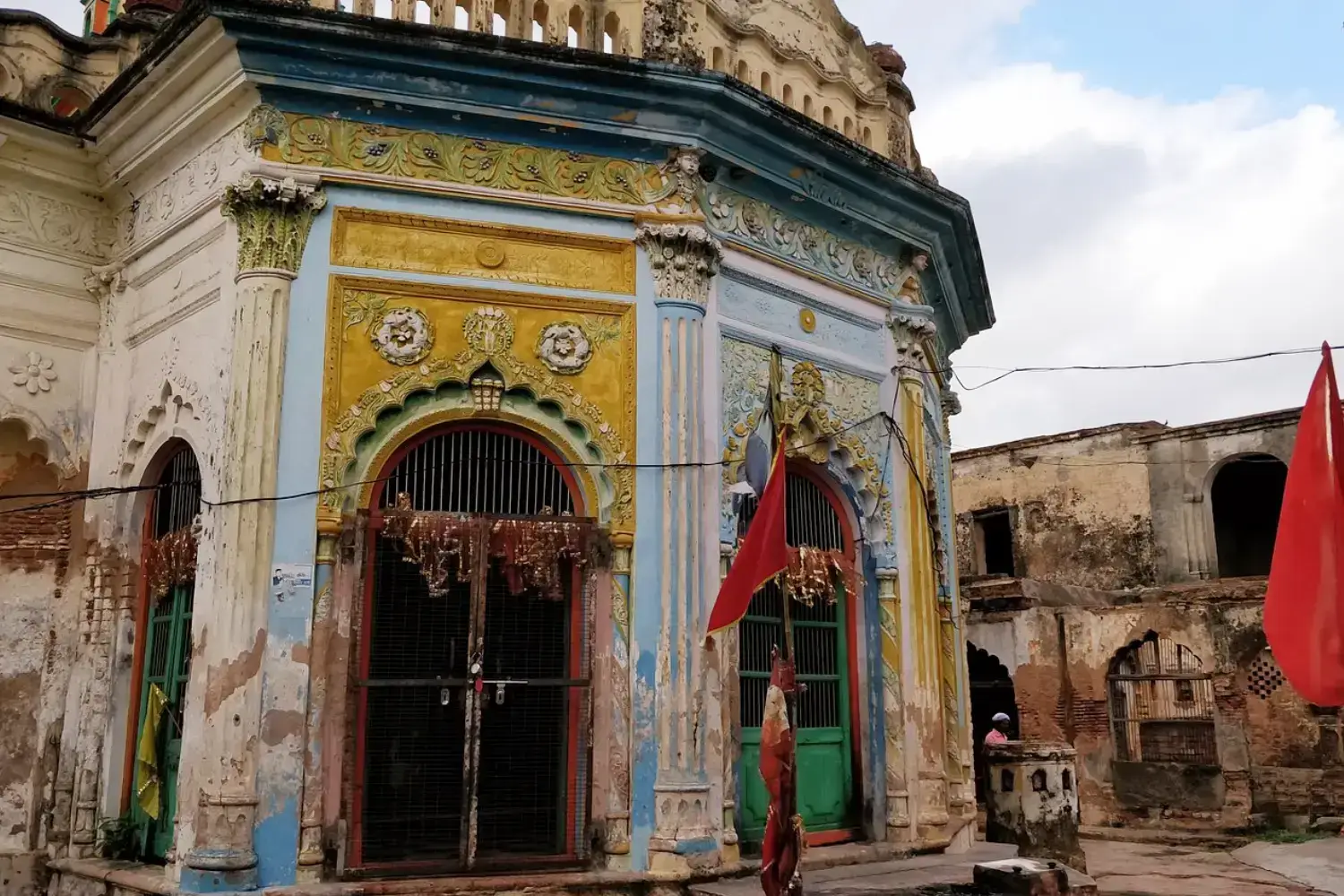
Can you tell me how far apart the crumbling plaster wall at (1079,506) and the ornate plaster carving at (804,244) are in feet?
51.6

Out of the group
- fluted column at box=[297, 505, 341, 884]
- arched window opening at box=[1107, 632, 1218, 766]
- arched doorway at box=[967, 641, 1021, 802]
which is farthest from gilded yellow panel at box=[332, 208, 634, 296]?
arched doorway at box=[967, 641, 1021, 802]

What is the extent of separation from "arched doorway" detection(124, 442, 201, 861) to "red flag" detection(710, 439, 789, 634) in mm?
3353

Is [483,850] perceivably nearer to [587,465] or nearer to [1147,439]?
[587,465]

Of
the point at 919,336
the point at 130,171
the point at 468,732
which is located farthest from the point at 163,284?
the point at 919,336

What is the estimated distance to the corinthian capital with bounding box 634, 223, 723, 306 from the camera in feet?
26.4

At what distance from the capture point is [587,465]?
781 cm

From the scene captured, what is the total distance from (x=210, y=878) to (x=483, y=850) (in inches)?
60.9

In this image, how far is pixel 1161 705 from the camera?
2377 cm

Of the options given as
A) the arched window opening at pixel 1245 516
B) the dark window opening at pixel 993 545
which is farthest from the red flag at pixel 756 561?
the dark window opening at pixel 993 545

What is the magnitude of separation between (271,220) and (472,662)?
300 cm

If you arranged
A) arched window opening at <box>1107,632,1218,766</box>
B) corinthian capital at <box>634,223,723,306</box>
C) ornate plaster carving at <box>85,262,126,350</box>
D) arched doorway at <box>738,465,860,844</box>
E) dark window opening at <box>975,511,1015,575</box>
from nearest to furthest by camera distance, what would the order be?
corinthian capital at <box>634,223,723,306</box>
arched doorway at <box>738,465,860,844</box>
ornate plaster carving at <box>85,262,126,350</box>
arched window opening at <box>1107,632,1218,766</box>
dark window opening at <box>975,511,1015,575</box>

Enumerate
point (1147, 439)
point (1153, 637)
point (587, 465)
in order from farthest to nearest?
point (1147, 439), point (1153, 637), point (587, 465)

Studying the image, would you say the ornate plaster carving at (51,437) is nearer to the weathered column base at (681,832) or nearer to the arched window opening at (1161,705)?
the weathered column base at (681,832)

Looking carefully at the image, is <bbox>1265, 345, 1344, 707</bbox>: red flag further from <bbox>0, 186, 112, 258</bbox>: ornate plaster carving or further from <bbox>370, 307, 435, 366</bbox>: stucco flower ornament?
<bbox>0, 186, 112, 258</bbox>: ornate plaster carving
